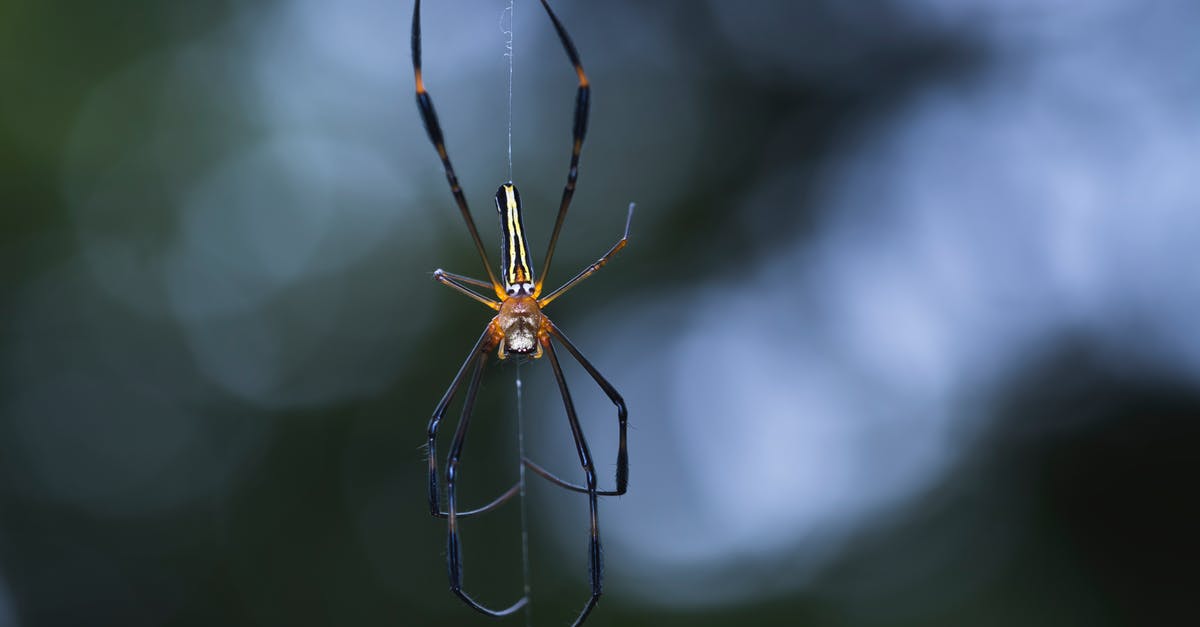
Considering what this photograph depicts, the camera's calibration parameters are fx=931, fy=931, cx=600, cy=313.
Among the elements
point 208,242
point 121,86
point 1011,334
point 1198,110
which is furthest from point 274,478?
point 1198,110

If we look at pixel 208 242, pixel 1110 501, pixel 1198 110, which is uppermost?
pixel 1198 110

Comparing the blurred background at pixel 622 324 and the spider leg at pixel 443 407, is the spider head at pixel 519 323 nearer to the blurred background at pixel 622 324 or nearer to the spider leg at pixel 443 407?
the spider leg at pixel 443 407

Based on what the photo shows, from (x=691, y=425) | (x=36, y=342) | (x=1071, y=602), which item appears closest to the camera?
(x=1071, y=602)

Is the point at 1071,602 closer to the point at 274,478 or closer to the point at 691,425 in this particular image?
the point at 691,425

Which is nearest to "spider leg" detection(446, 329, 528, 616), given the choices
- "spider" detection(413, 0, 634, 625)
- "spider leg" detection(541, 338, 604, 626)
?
"spider" detection(413, 0, 634, 625)

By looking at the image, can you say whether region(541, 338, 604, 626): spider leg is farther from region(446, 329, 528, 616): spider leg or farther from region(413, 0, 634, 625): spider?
region(446, 329, 528, 616): spider leg

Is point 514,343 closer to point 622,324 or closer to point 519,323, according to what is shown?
point 519,323

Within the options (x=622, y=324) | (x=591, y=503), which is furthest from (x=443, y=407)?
(x=622, y=324)

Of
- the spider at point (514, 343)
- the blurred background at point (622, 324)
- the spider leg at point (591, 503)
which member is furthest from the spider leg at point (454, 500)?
the blurred background at point (622, 324)

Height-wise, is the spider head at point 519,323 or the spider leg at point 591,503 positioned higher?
the spider head at point 519,323
